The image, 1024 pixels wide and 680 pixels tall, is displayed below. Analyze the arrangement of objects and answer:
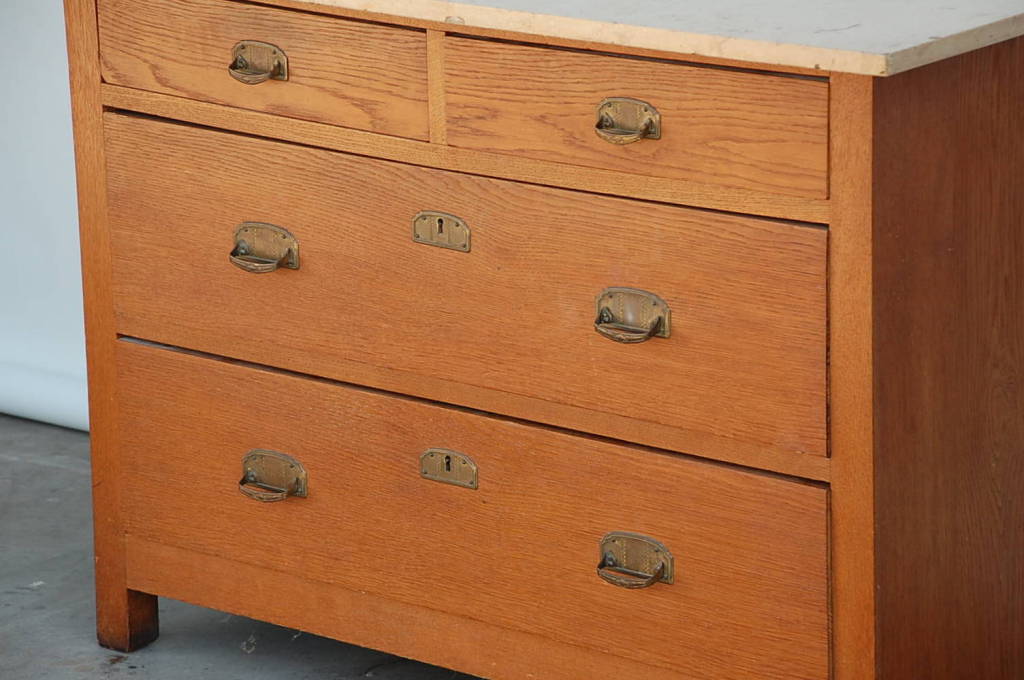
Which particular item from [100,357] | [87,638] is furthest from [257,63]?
[87,638]

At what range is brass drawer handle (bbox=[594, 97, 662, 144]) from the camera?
2.04m

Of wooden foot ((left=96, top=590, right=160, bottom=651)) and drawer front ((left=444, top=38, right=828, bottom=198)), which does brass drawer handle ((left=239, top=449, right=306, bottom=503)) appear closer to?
wooden foot ((left=96, top=590, right=160, bottom=651))

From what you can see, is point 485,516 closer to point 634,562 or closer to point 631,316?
point 634,562

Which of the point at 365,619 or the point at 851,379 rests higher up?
the point at 851,379

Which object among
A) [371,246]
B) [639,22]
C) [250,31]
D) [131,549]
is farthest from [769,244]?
[131,549]

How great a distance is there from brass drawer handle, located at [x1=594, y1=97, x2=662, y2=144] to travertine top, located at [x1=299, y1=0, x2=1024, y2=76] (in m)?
0.08

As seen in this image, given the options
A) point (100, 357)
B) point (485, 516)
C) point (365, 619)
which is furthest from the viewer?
point (100, 357)

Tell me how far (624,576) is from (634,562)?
20 mm

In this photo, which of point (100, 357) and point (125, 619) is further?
point (125, 619)

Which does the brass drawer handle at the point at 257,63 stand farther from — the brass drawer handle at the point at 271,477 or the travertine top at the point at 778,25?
the brass drawer handle at the point at 271,477

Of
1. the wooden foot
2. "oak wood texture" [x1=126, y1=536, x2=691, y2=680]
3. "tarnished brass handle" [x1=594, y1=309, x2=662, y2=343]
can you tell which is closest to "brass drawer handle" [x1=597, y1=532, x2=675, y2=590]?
"oak wood texture" [x1=126, y1=536, x2=691, y2=680]

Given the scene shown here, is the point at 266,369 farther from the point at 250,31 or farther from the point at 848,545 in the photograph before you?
the point at 848,545

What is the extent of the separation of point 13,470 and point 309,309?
4.05 ft

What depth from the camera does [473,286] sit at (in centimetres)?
222
